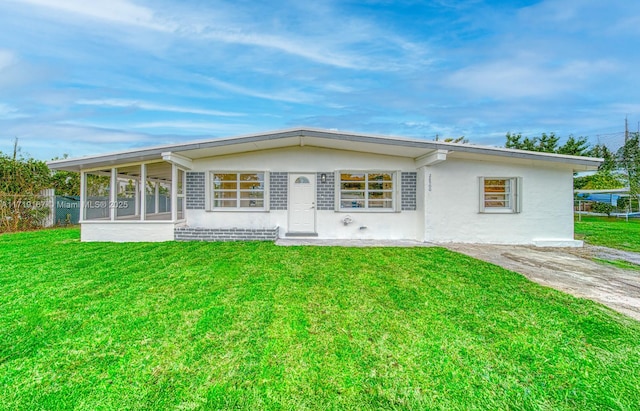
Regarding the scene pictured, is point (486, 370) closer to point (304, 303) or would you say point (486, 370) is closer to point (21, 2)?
point (304, 303)

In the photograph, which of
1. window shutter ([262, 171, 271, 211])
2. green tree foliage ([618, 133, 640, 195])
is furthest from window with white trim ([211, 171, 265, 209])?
green tree foliage ([618, 133, 640, 195])

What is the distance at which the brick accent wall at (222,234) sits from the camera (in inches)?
327

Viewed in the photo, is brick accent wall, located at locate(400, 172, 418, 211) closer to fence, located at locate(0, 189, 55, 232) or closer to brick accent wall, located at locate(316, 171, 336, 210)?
brick accent wall, located at locate(316, 171, 336, 210)

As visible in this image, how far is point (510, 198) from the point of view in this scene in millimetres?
8516

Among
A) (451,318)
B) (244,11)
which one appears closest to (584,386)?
(451,318)

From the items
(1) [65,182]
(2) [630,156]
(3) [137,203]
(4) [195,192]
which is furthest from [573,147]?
(1) [65,182]

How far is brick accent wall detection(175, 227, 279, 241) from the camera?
27.2 ft

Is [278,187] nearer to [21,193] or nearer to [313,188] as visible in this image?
[313,188]

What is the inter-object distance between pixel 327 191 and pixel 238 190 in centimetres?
291

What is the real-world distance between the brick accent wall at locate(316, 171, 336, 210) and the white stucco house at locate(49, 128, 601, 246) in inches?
1.3

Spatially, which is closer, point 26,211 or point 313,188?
point 313,188

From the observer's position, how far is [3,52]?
10680 millimetres

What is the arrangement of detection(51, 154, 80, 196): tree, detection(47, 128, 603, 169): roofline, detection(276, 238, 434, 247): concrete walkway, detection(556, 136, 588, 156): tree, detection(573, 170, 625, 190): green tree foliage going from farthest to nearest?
detection(573, 170, 625, 190): green tree foliage → detection(556, 136, 588, 156): tree → detection(51, 154, 80, 196): tree → detection(276, 238, 434, 247): concrete walkway → detection(47, 128, 603, 169): roofline

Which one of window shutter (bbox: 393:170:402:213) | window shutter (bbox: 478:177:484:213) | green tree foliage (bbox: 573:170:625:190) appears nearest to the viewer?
window shutter (bbox: 478:177:484:213)
